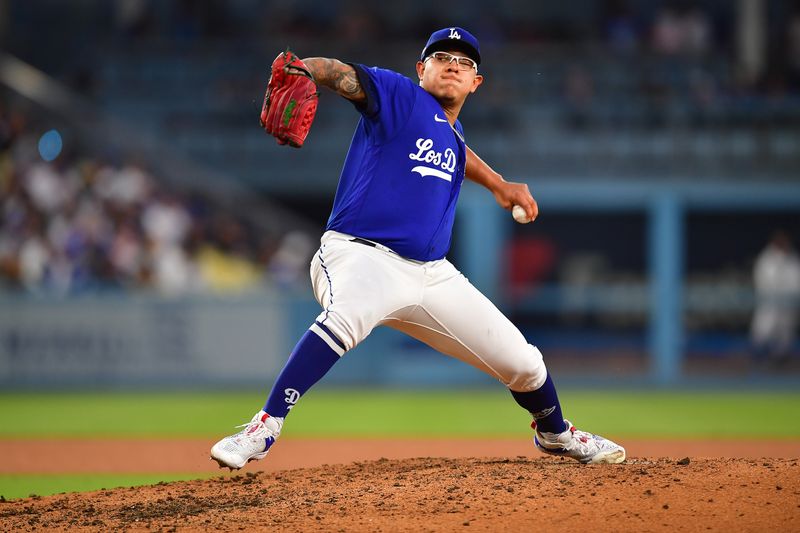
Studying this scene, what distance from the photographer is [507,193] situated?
4906mm

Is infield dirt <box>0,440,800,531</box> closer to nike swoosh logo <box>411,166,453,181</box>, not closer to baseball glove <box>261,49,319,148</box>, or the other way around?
nike swoosh logo <box>411,166,453,181</box>

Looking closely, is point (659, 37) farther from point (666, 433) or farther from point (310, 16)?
point (666, 433)

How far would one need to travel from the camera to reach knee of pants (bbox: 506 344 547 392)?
15.4ft

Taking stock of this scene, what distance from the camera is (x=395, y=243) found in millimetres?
4453

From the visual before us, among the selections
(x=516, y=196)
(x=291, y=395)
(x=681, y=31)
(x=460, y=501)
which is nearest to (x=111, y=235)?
(x=516, y=196)

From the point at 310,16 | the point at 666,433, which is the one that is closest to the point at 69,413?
the point at 666,433

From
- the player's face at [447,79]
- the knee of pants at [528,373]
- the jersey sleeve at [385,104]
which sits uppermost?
the player's face at [447,79]

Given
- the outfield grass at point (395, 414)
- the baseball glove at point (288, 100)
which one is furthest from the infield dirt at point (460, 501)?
the outfield grass at point (395, 414)

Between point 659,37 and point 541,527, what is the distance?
51.3 feet

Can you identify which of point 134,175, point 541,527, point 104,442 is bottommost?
point 541,527

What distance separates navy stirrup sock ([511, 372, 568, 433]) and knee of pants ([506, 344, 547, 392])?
43mm

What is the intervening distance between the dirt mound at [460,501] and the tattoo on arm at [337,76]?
1648 mm

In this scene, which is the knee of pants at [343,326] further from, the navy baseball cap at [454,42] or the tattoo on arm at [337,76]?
the navy baseball cap at [454,42]

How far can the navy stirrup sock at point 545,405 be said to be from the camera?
16.1 ft
